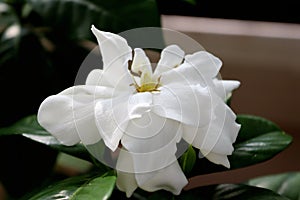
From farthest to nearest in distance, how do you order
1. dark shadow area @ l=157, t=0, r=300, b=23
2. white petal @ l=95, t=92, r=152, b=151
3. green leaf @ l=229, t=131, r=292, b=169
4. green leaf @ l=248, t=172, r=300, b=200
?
dark shadow area @ l=157, t=0, r=300, b=23, green leaf @ l=248, t=172, r=300, b=200, green leaf @ l=229, t=131, r=292, b=169, white petal @ l=95, t=92, r=152, b=151

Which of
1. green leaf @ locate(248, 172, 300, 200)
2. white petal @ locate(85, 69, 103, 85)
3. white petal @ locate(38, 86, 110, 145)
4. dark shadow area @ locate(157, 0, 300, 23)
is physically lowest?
green leaf @ locate(248, 172, 300, 200)

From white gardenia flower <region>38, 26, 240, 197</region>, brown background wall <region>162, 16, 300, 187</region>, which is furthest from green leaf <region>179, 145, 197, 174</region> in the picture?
brown background wall <region>162, 16, 300, 187</region>

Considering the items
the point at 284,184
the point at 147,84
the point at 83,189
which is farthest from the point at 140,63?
the point at 284,184

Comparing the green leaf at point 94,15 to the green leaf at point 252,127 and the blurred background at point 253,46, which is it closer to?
the green leaf at point 252,127

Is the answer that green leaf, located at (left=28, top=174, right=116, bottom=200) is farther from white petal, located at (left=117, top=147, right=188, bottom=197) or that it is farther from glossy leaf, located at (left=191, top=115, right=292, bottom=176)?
glossy leaf, located at (left=191, top=115, right=292, bottom=176)

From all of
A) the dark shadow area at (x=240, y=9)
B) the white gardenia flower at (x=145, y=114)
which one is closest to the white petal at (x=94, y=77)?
the white gardenia flower at (x=145, y=114)

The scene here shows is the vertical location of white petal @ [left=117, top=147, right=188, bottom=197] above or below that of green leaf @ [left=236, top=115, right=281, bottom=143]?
above
